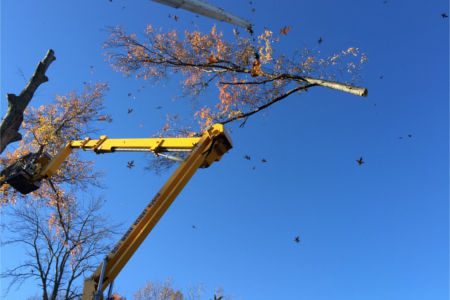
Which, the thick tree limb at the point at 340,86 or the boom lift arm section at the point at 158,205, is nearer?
the boom lift arm section at the point at 158,205

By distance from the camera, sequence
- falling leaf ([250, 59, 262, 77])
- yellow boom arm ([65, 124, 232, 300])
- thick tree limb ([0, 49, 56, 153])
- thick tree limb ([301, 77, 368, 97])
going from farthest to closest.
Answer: falling leaf ([250, 59, 262, 77]) < thick tree limb ([0, 49, 56, 153]) < thick tree limb ([301, 77, 368, 97]) < yellow boom arm ([65, 124, 232, 300])

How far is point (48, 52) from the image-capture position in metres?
8.22

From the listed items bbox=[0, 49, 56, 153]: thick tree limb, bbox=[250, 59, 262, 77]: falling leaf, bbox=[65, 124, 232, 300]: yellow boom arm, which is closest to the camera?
bbox=[65, 124, 232, 300]: yellow boom arm

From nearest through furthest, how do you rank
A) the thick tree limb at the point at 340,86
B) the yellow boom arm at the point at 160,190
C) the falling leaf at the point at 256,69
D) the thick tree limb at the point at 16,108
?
the yellow boom arm at the point at 160,190
the thick tree limb at the point at 340,86
the thick tree limb at the point at 16,108
the falling leaf at the point at 256,69

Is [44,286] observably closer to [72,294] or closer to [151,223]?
[72,294]

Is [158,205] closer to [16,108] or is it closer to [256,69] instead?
[16,108]

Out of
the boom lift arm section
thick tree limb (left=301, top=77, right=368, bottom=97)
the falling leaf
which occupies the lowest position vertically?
the boom lift arm section

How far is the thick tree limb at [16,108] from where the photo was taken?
7.10 meters

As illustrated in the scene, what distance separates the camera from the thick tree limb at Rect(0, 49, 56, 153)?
710cm

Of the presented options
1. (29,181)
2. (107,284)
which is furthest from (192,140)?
(29,181)

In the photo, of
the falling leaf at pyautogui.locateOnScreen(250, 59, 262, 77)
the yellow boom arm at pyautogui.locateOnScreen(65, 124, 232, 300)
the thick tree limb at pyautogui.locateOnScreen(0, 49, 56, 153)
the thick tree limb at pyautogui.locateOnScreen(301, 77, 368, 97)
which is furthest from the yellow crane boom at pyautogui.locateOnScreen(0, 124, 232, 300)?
the falling leaf at pyautogui.locateOnScreen(250, 59, 262, 77)

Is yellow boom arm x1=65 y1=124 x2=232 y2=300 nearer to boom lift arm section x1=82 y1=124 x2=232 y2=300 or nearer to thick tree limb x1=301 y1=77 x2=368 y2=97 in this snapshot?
boom lift arm section x1=82 y1=124 x2=232 y2=300

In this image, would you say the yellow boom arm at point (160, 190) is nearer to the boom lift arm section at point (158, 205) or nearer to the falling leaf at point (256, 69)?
the boom lift arm section at point (158, 205)

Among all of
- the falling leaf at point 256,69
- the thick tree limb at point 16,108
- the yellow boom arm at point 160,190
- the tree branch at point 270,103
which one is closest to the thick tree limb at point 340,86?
the tree branch at point 270,103
